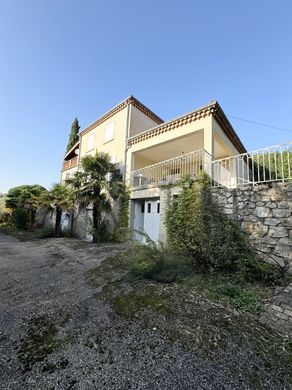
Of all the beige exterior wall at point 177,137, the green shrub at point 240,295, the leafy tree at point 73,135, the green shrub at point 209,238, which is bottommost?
the green shrub at point 240,295

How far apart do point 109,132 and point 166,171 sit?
587cm

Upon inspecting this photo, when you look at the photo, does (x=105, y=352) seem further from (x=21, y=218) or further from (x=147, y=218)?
(x=21, y=218)

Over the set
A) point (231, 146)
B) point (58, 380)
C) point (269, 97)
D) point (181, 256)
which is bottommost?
point (58, 380)

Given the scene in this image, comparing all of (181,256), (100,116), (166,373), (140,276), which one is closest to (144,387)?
(166,373)

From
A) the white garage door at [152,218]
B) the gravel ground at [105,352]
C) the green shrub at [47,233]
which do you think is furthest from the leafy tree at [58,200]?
the gravel ground at [105,352]

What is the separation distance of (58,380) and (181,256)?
177 inches

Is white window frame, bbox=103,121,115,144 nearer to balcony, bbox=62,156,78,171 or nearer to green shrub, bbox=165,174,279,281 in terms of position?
balcony, bbox=62,156,78,171

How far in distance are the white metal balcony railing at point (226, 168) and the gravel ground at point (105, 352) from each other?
4.43 metres

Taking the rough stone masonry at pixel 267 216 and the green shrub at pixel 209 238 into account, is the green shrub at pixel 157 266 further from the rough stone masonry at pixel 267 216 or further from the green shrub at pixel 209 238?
the rough stone masonry at pixel 267 216

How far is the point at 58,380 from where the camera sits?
1819mm

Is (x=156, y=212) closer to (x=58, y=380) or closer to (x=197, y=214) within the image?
(x=197, y=214)

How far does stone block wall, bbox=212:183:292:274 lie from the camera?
4.79 meters

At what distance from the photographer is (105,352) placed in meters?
2.22

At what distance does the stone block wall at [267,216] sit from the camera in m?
4.79
